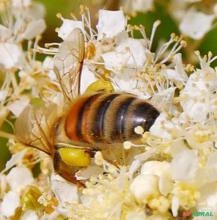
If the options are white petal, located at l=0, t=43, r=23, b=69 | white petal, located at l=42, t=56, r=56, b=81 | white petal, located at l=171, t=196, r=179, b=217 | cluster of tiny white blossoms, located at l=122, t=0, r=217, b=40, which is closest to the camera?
white petal, located at l=171, t=196, r=179, b=217

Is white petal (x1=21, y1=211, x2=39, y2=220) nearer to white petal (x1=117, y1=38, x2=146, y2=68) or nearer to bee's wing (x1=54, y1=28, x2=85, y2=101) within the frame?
bee's wing (x1=54, y1=28, x2=85, y2=101)

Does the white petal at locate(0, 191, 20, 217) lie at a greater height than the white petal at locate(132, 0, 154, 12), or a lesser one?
lesser

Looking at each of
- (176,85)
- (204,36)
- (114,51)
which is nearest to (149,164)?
(176,85)

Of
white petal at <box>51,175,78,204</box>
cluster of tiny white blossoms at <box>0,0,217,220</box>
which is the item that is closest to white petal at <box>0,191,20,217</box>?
cluster of tiny white blossoms at <box>0,0,217,220</box>

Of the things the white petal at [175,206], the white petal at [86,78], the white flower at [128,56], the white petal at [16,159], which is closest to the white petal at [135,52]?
the white flower at [128,56]

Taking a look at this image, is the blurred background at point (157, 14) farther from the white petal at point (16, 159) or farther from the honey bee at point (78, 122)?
the honey bee at point (78, 122)

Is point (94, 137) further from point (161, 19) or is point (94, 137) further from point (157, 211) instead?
point (161, 19)
